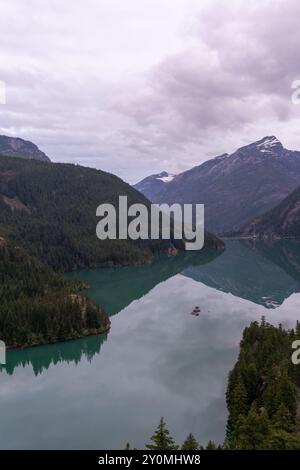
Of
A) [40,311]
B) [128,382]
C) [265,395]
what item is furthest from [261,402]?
[40,311]

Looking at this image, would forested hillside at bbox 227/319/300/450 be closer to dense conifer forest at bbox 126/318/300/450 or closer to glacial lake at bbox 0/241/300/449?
dense conifer forest at bbox 126/318/300/450

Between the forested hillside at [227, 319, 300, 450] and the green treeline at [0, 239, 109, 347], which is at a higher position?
the green treeline at [0, 239, 109, 347]

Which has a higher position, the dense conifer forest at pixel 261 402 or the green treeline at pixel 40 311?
the green treeline at pixel 40 311

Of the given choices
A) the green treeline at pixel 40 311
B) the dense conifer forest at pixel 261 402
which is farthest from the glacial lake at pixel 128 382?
the dense conifer forest at pixel 261 402

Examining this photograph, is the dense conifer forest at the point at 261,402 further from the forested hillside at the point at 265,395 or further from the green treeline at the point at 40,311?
the green treeline at the point at 40,311

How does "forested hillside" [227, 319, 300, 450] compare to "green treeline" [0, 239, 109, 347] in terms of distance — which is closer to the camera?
"forested hillside" [227, 319, 300, 450]

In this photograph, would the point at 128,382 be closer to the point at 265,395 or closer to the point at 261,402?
the point at 261,402

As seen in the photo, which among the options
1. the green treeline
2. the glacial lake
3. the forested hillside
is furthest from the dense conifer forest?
the green treeline
